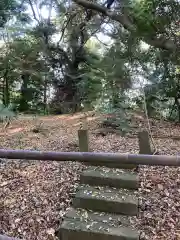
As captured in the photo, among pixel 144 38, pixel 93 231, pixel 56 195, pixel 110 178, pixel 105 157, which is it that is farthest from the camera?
pixel 144 38

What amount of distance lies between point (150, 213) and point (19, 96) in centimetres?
960

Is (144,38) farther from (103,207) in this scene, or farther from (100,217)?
(100,217)

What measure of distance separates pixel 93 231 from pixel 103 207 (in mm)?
350

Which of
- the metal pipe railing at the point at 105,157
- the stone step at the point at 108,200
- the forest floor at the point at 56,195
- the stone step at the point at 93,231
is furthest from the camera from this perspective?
the stone step at the point at 108,200

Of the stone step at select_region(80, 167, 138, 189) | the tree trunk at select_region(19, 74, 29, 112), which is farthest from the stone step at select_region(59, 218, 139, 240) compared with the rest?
the tree trunk at select_region(19, 74, 29, 112)

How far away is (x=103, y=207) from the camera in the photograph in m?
2.77

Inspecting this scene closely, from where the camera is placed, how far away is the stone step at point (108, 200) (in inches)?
107

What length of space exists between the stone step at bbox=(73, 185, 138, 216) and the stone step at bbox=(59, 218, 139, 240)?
8.8 inches

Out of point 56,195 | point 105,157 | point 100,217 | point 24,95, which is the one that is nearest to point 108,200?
point 100,217

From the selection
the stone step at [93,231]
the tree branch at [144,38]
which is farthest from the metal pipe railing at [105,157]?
the tree branch at [144,38]

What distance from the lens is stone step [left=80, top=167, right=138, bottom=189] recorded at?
3048mm

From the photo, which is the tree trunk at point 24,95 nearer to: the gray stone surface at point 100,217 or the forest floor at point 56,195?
the forest floor at point 56,195

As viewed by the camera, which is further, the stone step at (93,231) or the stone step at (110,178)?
the stone step at (110,178)

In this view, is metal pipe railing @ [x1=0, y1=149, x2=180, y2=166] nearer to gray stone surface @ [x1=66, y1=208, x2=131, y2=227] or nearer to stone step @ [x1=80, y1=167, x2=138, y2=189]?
gray stone surface @ [x1=66, y1=208, x2=131, y2=227]
